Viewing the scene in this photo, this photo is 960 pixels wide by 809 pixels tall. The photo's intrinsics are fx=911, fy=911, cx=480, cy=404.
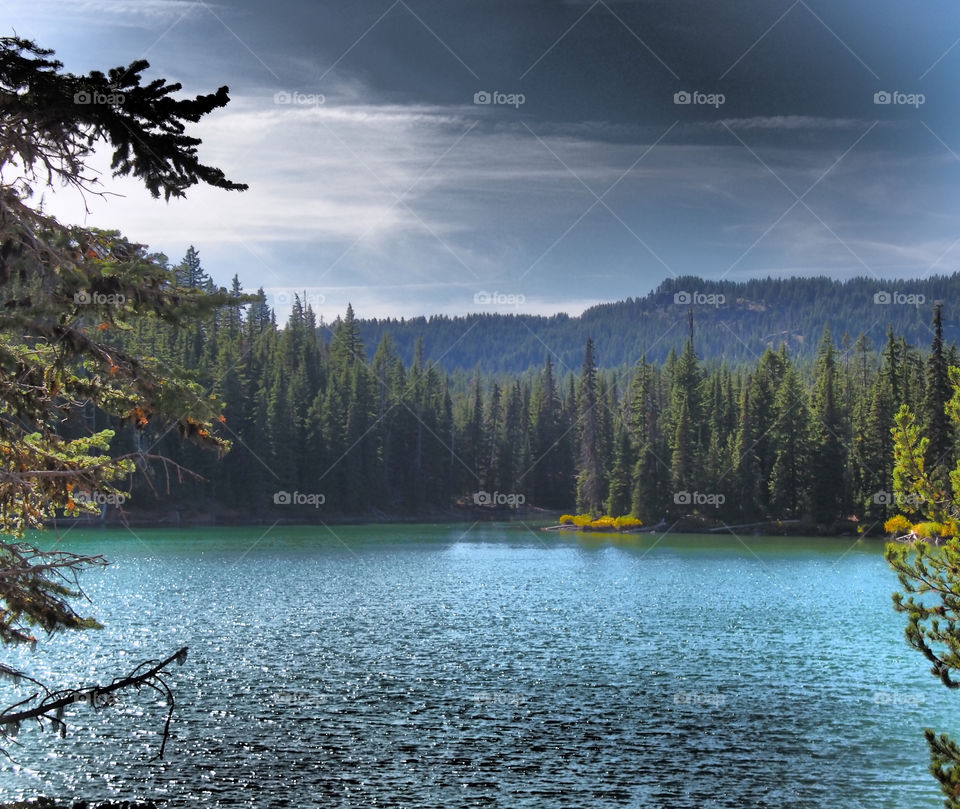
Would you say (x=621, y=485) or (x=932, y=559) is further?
(x=621, y=485)

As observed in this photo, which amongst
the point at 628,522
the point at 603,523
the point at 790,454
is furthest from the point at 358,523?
the point at 790,454

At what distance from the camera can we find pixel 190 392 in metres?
7.45

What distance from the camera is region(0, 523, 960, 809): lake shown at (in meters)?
15.4

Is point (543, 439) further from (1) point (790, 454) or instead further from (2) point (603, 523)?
(1) point (790, 454)

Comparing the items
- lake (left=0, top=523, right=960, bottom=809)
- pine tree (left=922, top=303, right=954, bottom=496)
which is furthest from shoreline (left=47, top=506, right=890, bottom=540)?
lake (left=0, top=523, right=960, bottom=809)

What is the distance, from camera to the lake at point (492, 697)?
15438 mm

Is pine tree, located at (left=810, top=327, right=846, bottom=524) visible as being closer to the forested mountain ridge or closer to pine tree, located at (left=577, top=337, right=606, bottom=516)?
the forested mountain ridge

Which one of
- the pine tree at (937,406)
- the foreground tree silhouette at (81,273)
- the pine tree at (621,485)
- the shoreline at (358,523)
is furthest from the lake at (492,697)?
the pine tree at (621,485)

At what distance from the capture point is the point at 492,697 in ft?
68.7

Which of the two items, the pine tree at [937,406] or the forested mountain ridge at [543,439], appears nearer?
the pine tree at [937,406]

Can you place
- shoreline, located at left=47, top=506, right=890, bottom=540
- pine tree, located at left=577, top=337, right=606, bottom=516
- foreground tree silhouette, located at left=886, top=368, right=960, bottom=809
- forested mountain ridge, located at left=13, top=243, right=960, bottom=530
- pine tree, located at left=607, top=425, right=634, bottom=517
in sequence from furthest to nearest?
pine tree, located at left=577, top=337, right=606, bottom=516
pine tree, located at left=607, top=425, right=634, bottom=517
forested mountain ridge, located at left=13, top=243, right=960, bottom=530
shoreline, located at left=47, top=506, right=890, bottom=540
foreground tree silhouette, located at left=886, top=368, right=960, bottom=809

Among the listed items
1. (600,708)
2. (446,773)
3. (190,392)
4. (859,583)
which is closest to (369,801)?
(446,773)

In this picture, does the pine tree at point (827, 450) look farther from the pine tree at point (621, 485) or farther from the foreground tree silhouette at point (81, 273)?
the foreground tree silhouette at point (81, 273)

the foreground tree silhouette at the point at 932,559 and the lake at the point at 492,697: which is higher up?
the foreground tree silhouette at the point at 932,559
